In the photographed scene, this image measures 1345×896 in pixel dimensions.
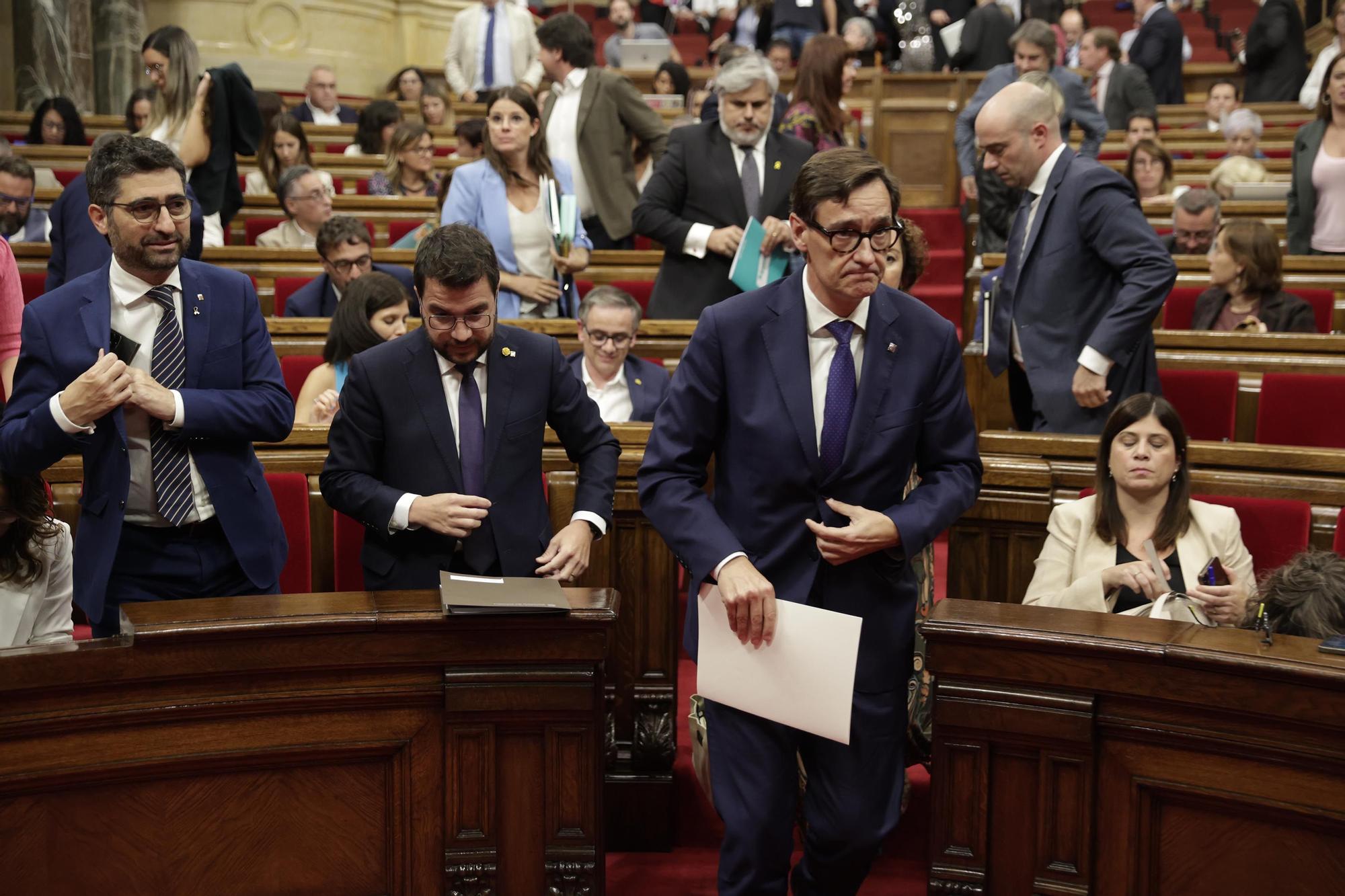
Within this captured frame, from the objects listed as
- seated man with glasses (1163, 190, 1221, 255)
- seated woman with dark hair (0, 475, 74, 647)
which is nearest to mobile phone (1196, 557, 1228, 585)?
seated woman with dark hair (0, 475, 74, 647)

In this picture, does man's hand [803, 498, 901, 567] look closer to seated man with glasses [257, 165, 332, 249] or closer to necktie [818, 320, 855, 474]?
necktie [818, 320, 855, 474]

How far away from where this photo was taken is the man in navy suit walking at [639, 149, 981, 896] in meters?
2.11

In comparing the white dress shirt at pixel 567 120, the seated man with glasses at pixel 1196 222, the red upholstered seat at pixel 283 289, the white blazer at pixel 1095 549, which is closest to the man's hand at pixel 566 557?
the white blazer at pixel 1095 549

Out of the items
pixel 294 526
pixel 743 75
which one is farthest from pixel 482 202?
pixel 294 526

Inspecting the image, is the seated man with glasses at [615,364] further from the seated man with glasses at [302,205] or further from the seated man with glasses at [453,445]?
the seated man with glasses at [302,205]

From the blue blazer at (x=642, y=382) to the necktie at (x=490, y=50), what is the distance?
632 cm

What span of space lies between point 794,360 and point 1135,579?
0.94 metres

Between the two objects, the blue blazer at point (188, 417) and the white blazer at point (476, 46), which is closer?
the blue blazer at point (188, 417)

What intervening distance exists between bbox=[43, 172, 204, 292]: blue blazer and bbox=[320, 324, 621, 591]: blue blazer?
159cm

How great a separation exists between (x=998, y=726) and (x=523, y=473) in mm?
988

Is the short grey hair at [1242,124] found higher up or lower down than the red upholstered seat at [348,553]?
higher up

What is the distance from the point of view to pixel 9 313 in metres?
2.75

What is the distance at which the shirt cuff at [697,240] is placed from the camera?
418 centimetres

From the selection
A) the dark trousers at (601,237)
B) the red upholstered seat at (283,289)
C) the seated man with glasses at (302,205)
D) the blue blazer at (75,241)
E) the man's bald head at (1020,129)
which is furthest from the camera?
the dark trousers at (601,237)
